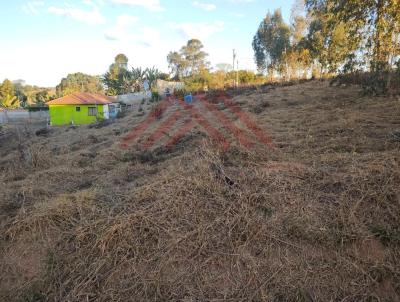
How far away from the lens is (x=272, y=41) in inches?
1092

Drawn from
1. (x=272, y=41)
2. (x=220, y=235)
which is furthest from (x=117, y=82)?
(x=220, y=235)

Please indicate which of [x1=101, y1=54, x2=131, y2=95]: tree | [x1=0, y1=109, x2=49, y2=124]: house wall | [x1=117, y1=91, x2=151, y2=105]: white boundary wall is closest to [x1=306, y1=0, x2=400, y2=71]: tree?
[x1=117, y1=91, x2=151, y2=105]: white boundary wall

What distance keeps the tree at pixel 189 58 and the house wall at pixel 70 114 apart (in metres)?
27.6

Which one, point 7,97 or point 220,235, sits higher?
point 7,97

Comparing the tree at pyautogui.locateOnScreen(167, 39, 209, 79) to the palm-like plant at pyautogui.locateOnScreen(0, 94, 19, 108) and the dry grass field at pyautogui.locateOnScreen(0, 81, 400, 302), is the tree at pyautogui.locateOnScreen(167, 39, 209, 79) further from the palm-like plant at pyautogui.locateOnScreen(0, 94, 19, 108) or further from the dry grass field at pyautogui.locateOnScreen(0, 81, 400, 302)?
the dry grass field at pyautogui.locateOnScreen(0, 81, 400, 302)

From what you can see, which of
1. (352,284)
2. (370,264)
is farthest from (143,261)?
(370,264)

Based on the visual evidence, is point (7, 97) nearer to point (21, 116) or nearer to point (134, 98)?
point (21, 116)

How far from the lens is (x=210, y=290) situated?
7.56 ft

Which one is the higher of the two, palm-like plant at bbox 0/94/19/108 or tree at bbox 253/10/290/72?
tree at bbox 253/10/290/72

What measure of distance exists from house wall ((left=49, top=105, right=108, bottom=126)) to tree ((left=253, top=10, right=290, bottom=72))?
17.0 meters

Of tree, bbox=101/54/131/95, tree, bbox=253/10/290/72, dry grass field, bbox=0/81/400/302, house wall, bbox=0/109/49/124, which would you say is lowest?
dry grass field, bbox=0/81/400/302

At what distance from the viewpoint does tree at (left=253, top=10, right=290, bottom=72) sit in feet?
86.4

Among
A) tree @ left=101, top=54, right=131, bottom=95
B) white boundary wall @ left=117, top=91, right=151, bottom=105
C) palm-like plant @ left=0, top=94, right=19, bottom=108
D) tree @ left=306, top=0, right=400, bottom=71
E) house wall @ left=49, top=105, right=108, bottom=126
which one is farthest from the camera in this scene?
tree @ left=101, top=54, right=131, bottom=95

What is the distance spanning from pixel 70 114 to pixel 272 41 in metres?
19.9
